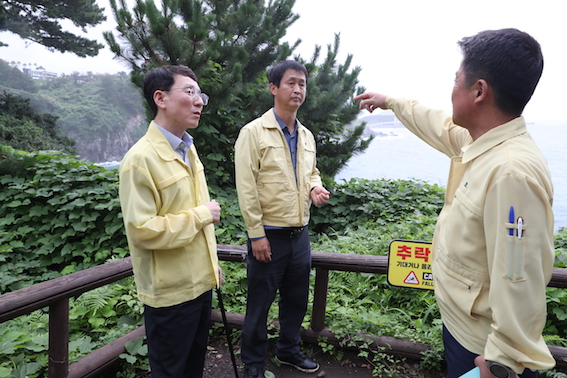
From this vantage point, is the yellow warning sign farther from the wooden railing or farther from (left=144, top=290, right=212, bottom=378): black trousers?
(left=144, top=290, right=212, bottom=378): black trousers

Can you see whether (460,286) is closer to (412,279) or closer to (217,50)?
(412,279)

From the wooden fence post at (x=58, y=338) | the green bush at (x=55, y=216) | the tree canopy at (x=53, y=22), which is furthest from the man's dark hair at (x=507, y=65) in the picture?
the tree canopy at (x=53, y=22)

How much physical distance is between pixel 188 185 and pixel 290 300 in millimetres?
1117

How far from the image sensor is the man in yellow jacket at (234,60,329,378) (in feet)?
6.85

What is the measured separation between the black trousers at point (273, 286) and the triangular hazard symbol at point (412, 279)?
0.59m

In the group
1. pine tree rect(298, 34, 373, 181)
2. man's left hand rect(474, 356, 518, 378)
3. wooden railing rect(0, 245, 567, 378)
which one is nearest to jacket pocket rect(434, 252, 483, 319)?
man's left hand rect(474, 356, 518, 378)

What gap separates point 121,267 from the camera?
222cm

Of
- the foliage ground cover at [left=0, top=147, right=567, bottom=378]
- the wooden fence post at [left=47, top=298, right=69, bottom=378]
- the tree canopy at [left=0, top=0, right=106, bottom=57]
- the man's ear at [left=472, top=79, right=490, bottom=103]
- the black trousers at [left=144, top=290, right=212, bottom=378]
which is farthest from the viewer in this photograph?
the tree canopy at [left=0, top=0, right=106, bottom=57]

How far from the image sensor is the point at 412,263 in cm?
202

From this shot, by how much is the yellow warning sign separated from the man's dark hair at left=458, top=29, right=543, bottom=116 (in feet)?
3.49

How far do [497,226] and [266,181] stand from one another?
1340mm

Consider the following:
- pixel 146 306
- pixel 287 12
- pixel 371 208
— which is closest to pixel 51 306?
pixel 146 306

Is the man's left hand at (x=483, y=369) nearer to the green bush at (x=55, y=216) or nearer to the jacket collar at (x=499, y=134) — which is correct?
the jacket collar at (x=499, y=134)

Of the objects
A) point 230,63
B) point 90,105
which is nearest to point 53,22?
point 230,63
